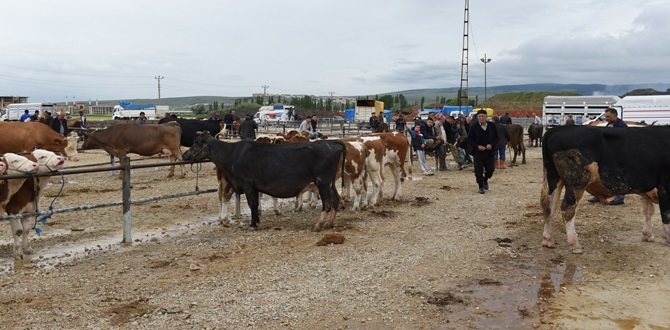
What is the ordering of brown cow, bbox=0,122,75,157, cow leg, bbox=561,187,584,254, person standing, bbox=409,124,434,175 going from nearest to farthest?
cow leg, bbox=561,187,584,254
brown cow, bbox=0,122,75,157
person standing, bbox=409,124,434,175

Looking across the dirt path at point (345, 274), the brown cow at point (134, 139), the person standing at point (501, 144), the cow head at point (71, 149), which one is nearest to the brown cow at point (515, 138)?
the person standing at point (501, 144)

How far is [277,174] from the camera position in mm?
8914

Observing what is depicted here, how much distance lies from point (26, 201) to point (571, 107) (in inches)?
1706

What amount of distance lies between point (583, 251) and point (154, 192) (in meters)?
9.55

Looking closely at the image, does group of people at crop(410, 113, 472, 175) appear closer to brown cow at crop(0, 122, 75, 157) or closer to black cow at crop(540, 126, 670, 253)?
black cow at crop(540, 126, 670, 253)

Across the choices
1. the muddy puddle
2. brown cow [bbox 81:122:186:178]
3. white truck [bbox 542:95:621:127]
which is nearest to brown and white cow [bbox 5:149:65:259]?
the muddy puddle

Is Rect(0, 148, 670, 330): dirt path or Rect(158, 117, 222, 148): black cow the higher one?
Rect(158, 117, 222, 148): black cow

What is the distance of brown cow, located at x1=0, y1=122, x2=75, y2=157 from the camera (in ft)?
41.2

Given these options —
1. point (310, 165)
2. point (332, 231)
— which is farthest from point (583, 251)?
point (310, 165)

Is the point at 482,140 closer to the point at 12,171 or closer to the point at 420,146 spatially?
the point at 420,146

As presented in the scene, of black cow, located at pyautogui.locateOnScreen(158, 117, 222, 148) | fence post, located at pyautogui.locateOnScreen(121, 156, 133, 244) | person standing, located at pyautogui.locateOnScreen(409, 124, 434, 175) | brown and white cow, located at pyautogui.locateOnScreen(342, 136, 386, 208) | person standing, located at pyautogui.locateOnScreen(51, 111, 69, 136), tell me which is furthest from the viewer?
person standing, located at pyautogui.locateOnScreen(51, 111, 69, 136)

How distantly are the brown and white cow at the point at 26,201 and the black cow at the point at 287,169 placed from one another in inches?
111

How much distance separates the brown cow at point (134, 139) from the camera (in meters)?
15.3

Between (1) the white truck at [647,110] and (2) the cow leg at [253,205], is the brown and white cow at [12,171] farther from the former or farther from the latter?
(1) the white truck at [647,110]
